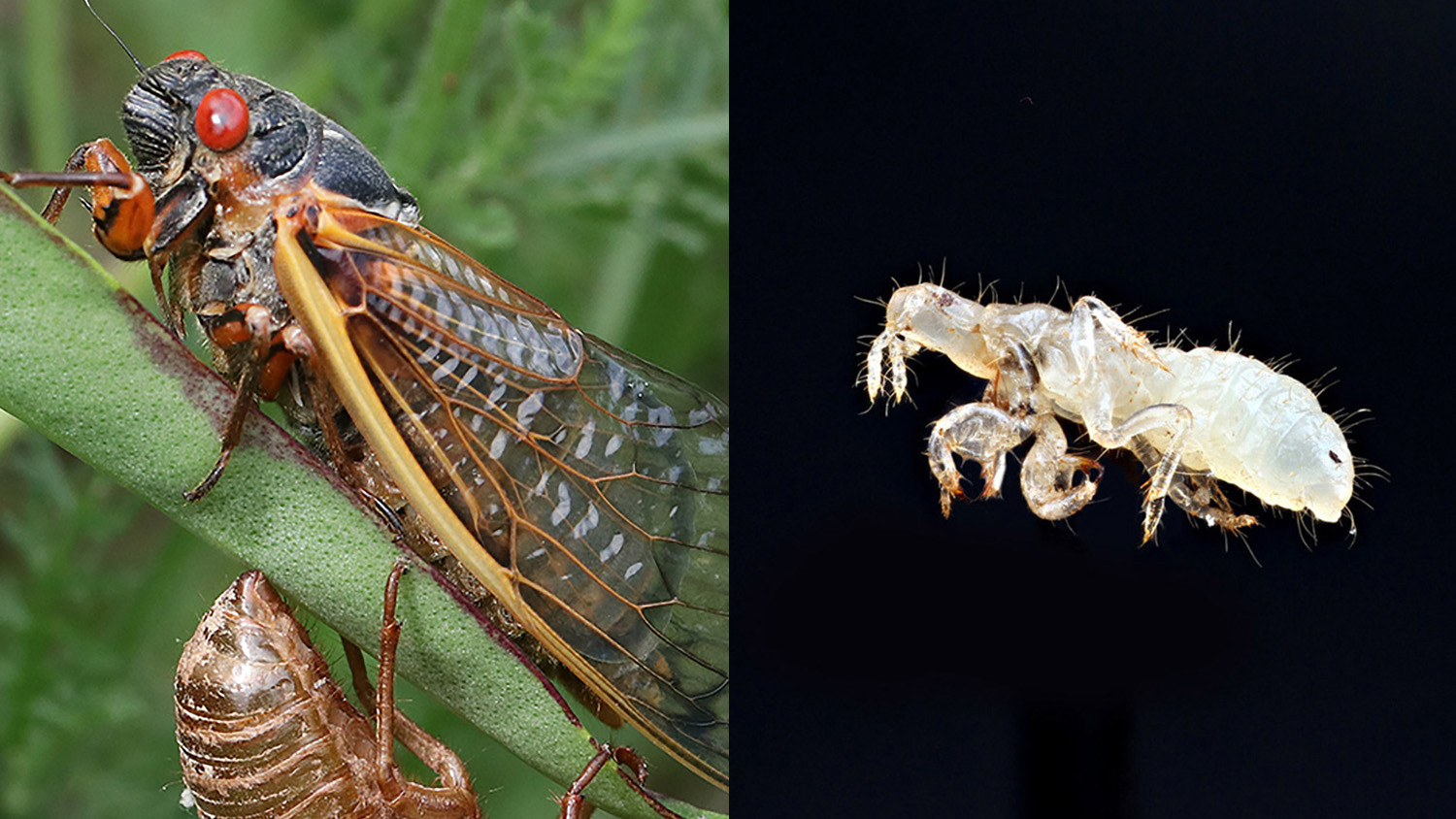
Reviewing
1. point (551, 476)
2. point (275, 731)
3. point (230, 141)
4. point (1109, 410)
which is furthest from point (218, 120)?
point (1109, 410)

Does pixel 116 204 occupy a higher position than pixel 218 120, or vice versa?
pixel 218 120

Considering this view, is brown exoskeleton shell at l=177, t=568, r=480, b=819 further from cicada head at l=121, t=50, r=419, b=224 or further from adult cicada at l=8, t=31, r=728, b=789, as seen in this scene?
cicada head at l=121, t=50, r=419, b=224

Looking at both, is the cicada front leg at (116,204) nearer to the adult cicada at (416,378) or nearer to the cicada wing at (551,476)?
the adult cicada at (416,378)

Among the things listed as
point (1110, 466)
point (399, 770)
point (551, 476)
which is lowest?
point (399, 770)

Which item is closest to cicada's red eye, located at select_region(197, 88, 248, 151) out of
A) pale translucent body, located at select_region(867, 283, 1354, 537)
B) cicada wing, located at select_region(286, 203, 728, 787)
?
cicada wing, located at select_region(286, 203, 728, 787)

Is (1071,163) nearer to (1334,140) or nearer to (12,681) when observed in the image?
(1334,140)

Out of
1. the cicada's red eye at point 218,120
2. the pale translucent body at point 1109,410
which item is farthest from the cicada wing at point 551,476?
the pale translucent body at point 1109,410

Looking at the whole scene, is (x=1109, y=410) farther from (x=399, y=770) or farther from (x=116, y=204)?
(x=116, y=204)
